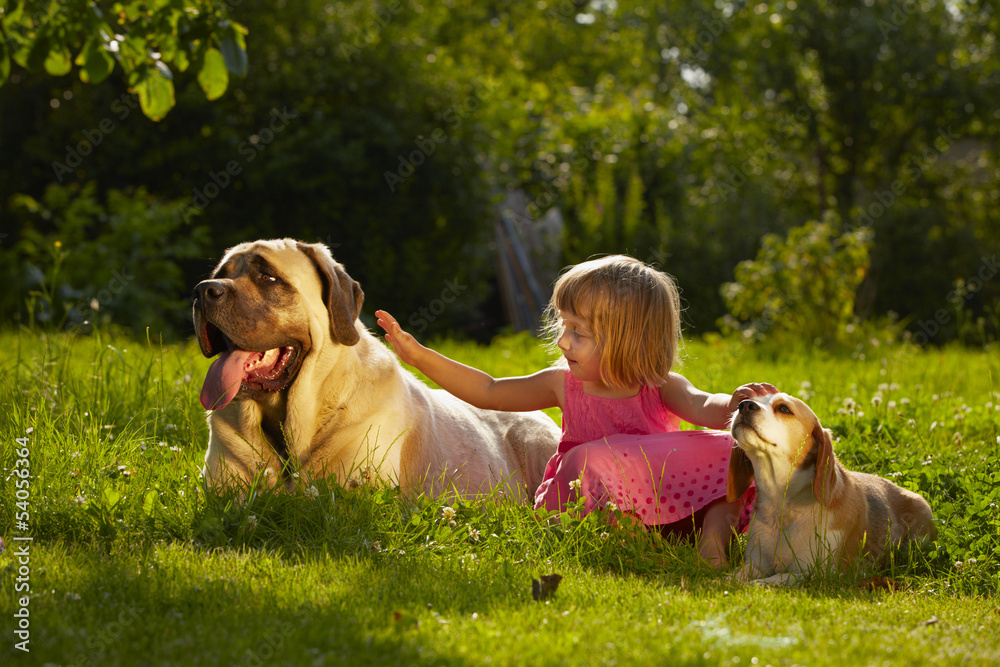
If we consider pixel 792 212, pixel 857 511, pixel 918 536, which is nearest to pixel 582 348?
pixel 857 511

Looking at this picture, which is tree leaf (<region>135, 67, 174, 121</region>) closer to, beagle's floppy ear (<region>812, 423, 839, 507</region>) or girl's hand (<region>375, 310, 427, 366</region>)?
girl's hand (<region>375, 310, 427, 366</region>)

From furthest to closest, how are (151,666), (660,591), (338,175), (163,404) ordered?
(338,175), (163,404), (660,591), (151,666)

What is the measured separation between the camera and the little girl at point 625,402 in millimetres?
3607

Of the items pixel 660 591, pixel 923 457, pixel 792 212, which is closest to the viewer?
pixel 660 591

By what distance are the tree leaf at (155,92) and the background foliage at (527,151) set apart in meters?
0.22

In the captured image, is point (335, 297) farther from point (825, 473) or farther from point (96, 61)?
point (96, 61)

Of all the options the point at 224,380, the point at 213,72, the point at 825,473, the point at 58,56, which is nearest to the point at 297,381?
the point at 224,380

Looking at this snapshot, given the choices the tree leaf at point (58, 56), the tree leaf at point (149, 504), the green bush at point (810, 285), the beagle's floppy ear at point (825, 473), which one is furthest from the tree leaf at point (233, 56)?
the green bush at point (810, 285)

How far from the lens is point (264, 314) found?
3482 millimetres

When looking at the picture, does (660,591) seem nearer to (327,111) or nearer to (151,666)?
(151,666)

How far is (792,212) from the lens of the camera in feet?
59.0

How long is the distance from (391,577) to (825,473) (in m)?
1.57

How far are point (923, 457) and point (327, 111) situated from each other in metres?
8.02

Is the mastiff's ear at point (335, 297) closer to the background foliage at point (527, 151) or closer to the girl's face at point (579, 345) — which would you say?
the girl's face at point (579, 345)
